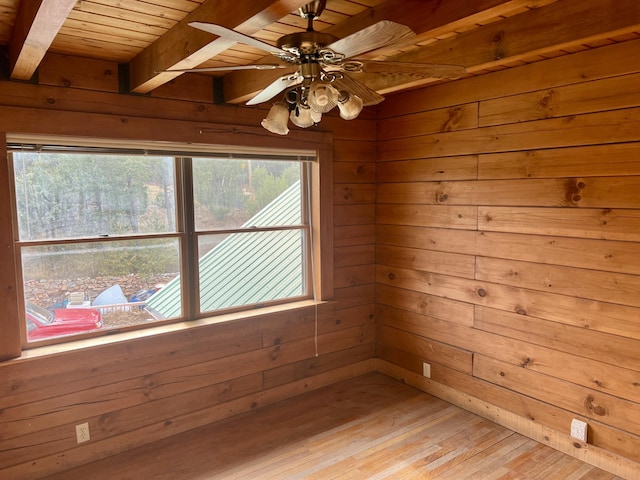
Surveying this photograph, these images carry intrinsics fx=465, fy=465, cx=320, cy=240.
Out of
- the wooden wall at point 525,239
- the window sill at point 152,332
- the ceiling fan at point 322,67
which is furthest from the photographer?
the window sill at point 152,332

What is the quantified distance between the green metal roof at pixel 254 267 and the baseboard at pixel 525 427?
1186mm

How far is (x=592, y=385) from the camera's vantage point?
274 centimetres

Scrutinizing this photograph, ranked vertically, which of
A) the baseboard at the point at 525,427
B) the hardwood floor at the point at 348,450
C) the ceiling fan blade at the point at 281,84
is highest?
the ceiling fan blade at the point at 281,84

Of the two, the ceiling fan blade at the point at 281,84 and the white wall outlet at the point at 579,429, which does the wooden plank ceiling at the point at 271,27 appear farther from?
the white wall outlet at the point at 579,429

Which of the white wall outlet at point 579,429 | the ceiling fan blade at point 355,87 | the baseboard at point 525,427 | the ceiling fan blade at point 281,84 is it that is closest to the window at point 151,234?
the baseboard at point 525,427

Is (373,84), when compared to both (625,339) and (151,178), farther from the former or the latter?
(625,339)

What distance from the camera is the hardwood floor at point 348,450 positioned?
8.96 feet

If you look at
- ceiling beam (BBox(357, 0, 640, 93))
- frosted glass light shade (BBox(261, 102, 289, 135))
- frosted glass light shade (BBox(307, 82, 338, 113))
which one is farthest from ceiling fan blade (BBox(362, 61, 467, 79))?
ceiling beam (BBox(357, 0, 640, 93))

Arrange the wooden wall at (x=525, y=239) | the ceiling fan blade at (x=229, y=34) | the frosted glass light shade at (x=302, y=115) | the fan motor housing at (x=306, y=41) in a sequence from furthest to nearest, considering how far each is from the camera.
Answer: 1. the wooden wall at (x=525, y=239)
2. the frosted glass light shade at (x=302, y=115)
3. the fan motor housing at (x=306, y=41)
4. the ceiling fan blade at (x=229, y=34)

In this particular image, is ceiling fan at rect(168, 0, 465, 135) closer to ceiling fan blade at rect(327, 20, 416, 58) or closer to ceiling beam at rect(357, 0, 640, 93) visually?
ceiling fan blade at rect(327, 20, 416, 58)

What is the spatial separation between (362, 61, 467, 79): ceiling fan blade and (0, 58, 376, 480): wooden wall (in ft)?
5.52

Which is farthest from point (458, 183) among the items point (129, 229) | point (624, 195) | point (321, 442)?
point (129, 229)

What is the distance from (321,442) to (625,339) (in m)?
1.92

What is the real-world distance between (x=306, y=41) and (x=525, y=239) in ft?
6.81
